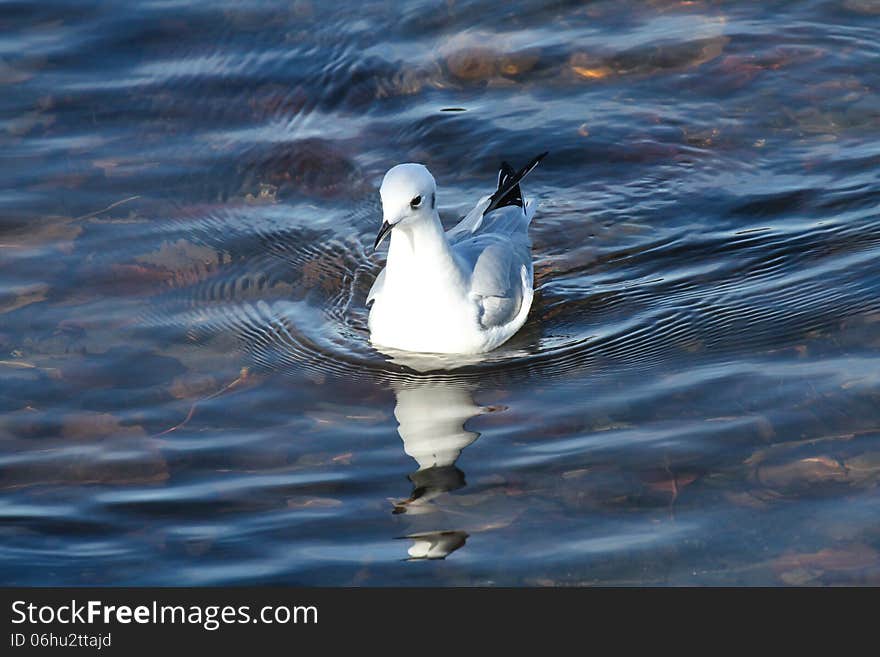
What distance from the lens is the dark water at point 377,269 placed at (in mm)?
5746

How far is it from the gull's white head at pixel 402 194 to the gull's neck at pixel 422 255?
0.78ft

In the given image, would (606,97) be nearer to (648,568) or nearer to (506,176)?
(506,176)

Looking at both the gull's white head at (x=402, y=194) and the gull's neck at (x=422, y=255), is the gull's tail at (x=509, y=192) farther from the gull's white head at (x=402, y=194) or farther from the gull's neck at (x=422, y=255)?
the gull's white head at (x=402, y=194)

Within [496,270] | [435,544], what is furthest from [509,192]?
[435,544]

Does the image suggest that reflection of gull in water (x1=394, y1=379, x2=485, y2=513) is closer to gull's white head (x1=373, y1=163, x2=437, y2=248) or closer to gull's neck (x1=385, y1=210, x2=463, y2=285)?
gull's neck (x1=385, y1=210, x2=463, y2=285)

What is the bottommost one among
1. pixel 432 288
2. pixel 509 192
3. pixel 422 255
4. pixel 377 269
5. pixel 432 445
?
pixel 432 445

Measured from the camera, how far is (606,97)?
9.98 meters

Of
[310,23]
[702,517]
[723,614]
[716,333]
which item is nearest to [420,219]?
[716,333]

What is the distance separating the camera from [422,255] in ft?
23.4

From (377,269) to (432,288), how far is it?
1.19 meters

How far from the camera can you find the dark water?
226 inches

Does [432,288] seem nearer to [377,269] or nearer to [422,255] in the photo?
[422,255]

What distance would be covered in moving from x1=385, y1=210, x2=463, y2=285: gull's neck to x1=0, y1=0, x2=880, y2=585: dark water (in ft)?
1.69

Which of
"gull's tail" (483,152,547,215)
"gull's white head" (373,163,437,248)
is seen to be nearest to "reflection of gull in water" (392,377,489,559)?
"gull's white head" (373,163,437,248)
